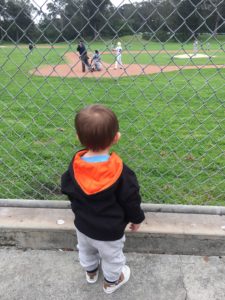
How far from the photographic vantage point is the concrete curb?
215cm

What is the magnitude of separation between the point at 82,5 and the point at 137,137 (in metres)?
2.43

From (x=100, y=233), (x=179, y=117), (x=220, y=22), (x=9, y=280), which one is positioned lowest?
(x=179, y=117)

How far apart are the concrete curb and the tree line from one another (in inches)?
42.9

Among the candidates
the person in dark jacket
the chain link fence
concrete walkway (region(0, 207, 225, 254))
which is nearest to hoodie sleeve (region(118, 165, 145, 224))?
the person in dark jacket

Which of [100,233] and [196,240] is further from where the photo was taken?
[196,240]

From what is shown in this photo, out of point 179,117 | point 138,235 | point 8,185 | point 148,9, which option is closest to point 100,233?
point 138,235

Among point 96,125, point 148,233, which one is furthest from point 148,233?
point 96,125

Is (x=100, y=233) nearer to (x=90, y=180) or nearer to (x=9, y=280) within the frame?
(x=90, y=180)

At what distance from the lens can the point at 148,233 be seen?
7.07ft

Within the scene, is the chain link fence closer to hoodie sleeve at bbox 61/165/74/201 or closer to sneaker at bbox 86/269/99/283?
hoodie sleeve at bbox 61/165/74/201

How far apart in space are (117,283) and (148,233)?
0.35 m

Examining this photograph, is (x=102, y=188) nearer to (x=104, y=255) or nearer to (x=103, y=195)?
(x=103, y=195)

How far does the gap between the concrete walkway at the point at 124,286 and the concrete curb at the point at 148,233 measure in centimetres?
5

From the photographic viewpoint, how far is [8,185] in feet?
9.90
